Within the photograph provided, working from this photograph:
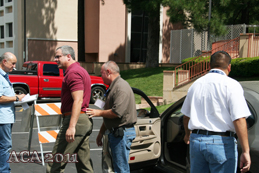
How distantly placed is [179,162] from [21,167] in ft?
9.44

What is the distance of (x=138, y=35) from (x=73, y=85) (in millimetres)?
24035

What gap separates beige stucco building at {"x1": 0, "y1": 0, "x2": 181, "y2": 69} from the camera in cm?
2533

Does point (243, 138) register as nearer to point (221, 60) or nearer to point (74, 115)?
point (221, 60)

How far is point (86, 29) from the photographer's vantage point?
88.8 ft

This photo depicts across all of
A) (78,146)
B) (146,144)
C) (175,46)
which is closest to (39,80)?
(146,144)

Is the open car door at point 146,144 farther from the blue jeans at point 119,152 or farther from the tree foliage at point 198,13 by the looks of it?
the tree foliage at point 198,13

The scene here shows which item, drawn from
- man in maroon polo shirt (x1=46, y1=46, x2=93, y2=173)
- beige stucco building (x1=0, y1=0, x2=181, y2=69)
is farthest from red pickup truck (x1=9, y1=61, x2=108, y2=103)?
beige stucco building (x1=0, y1=0, x2=181, y2=69)

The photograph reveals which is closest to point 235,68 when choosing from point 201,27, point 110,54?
point 201,27

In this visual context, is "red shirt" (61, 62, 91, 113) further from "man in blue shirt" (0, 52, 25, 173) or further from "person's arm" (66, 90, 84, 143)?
"man in blue shirt" (0, 52, 25, 173)

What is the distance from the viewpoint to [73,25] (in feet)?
94.6

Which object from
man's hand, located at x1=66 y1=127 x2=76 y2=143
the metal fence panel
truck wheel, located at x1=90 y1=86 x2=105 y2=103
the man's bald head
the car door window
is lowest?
truck wheel, located at x1=90 y1=86 x2=105 y2=103

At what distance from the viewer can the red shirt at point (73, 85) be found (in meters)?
3.63

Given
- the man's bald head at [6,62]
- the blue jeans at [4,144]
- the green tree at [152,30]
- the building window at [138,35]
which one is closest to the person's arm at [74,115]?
the blue jeans at [4,144]

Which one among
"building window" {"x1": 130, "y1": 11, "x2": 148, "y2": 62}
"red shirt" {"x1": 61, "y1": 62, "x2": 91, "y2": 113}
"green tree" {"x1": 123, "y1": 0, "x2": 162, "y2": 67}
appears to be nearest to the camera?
"red shirt" {"x1": 61, "y1": 62, "x2": 91, "y2": 113}
